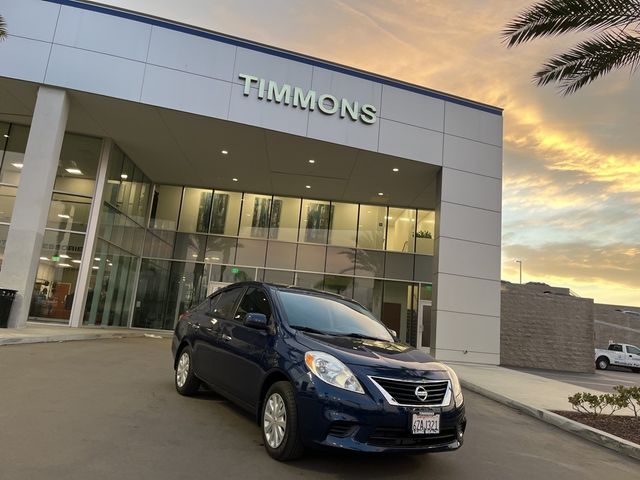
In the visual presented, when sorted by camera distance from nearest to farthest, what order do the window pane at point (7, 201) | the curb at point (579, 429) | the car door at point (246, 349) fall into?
the car door at point (246, 349) < the curb at point (579, 429) < the window pane at point (7, 201)

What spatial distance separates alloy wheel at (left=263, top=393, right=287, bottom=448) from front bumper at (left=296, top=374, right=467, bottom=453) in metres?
0.31

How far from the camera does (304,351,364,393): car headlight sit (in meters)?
4.04

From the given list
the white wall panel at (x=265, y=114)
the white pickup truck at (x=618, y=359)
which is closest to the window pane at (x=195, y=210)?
the white wall panel at (x=265, y=114)

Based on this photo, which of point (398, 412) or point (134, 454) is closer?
point (398, 412)

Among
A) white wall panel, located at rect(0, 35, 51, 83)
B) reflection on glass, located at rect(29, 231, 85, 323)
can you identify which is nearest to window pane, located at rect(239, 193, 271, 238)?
reflection on glass, located at rect(29, 231, 85, 323)

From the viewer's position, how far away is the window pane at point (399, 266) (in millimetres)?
23234

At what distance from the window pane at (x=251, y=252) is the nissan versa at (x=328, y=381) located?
17470 millimetres

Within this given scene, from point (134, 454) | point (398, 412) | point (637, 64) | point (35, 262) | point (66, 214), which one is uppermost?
point (637, 64)

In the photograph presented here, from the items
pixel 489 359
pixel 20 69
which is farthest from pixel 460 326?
pixel 20 69

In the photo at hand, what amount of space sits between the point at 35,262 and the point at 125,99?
5729mm

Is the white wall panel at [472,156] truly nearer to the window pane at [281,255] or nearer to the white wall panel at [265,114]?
the white wall panel at [265,114]

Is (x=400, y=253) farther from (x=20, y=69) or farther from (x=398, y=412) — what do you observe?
(x=398, y=412)

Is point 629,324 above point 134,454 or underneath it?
above

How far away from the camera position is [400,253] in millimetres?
23578
